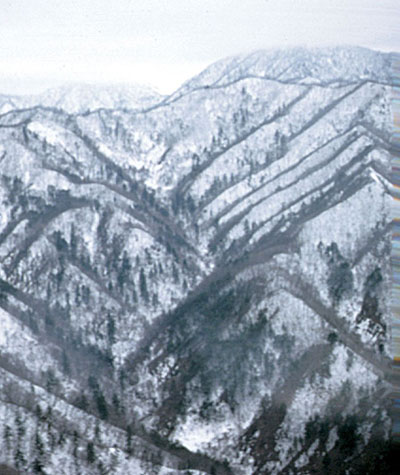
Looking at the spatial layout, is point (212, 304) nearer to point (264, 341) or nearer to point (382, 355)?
point (264, 341)

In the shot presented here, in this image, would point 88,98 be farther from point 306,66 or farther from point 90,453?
point 90,453

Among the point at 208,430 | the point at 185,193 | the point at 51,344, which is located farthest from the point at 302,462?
the point at 185,193

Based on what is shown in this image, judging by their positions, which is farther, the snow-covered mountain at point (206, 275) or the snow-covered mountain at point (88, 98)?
the snow-covered mountain at point (88, 98)

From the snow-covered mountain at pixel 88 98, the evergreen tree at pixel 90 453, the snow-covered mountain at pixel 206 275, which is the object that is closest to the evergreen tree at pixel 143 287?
the snow-covered mountain at pixel 206 275

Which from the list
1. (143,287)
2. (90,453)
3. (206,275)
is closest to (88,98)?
(206,275)

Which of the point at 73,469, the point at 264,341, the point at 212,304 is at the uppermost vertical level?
the point at 212,304

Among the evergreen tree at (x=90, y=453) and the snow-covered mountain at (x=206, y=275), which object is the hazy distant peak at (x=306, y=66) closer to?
the snow-covered mountain at (x=206, y=275)

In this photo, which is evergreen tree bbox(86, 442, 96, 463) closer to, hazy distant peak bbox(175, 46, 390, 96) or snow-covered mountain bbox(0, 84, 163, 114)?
snow-covered mountain bbox(0, 84, 163, 114)

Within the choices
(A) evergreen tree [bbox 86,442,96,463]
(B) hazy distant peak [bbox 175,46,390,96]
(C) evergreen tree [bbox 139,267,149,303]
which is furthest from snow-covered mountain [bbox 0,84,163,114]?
(A) evergreen tree [bbox 86,442,96,463]
